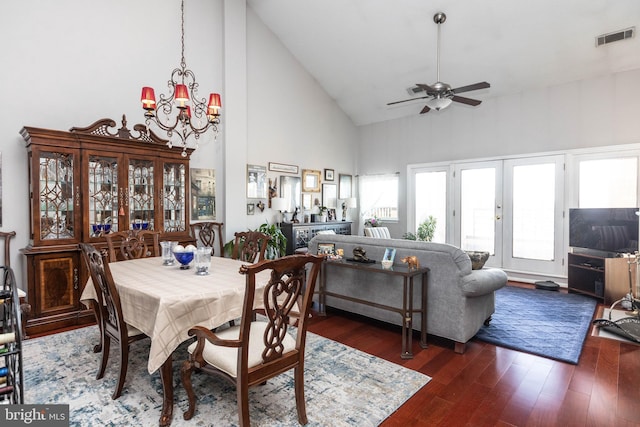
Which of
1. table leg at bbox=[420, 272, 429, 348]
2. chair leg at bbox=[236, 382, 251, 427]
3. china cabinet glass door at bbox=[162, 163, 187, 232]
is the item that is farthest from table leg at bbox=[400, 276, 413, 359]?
china cabinet glass door at bbox=[162, 163, 187, 232]

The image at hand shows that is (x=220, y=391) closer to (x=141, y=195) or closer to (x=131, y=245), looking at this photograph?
(x=131, y=245)

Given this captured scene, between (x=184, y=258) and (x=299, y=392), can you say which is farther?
(x=184, y=258)

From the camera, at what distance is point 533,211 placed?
567 cm

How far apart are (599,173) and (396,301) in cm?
418

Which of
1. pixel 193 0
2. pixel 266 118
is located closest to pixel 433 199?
pixel 266 118

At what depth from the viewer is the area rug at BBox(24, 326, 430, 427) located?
6.64 feet

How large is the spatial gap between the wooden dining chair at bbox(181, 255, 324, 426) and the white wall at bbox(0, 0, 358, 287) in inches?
126

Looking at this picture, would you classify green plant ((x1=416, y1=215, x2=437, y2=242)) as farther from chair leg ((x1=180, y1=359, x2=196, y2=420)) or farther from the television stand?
chair leg ((x1=180, y1=359, x2=196, y2=420))

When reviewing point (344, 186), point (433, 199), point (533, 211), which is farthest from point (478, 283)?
point (344, 186)

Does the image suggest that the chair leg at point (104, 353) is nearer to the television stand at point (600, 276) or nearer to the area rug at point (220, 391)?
the area rug at point (220, 391)

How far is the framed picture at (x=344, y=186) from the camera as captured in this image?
7.66 metres

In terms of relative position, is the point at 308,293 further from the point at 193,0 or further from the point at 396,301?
the point at 193,0

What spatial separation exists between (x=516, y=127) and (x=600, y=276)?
2.66m

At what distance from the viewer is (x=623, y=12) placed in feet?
13.3
